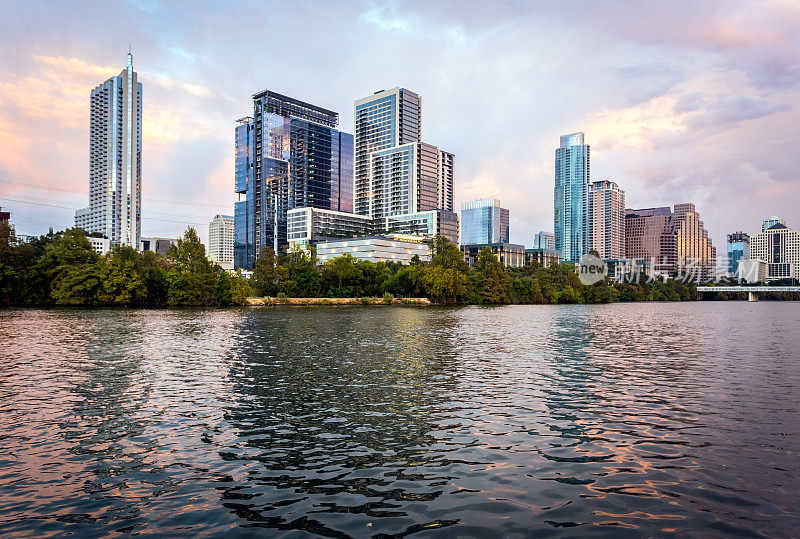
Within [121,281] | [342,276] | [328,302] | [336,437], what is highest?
[342,276]

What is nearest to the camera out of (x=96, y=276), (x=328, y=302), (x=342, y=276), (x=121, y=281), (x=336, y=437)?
(x=336, y=437)

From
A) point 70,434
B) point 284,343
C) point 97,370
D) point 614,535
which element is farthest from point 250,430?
point 284,343

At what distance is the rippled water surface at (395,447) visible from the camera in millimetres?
13195

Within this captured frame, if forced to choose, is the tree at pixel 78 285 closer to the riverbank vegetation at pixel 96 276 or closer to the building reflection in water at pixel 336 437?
the riverbank vegetation at pixel 96 276

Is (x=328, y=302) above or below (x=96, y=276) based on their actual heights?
below

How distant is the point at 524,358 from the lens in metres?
44.7

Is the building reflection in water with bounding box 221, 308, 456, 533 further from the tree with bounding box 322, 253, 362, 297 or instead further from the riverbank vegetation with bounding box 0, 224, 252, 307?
the tree with bounding box 322, 253, 362, 297

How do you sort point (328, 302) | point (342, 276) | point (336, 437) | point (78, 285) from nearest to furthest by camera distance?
point (336, 437)
point (78, 285)
point (328, 302)
point (342, 276)

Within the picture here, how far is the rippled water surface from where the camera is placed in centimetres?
1320

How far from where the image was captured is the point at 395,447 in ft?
63.0

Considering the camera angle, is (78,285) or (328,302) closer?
(78,285)

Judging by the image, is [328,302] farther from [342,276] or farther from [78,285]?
[78,285]

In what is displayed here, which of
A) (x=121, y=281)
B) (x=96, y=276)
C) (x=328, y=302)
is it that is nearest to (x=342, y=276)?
(x=328, y=302)

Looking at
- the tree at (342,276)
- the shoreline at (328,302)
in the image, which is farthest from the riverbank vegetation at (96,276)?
the tree at (342,276)
